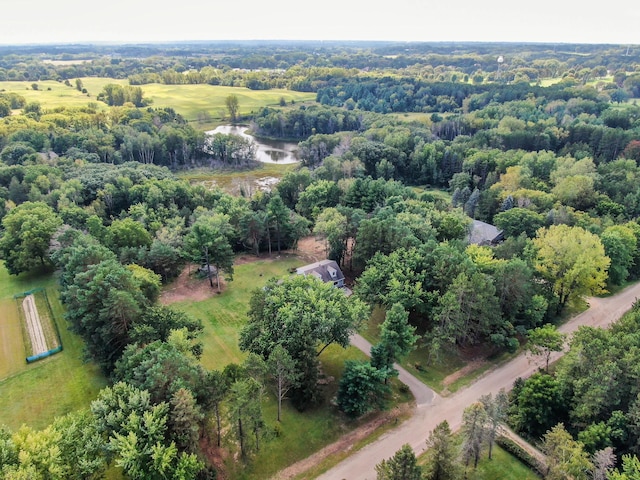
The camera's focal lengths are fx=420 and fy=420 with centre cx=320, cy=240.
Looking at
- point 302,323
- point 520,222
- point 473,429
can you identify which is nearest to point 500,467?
point 473,429

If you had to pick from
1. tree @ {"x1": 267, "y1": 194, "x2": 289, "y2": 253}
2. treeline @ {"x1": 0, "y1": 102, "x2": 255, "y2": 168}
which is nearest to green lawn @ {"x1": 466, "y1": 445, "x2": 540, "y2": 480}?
tree @ {"x1": 267, "y1": 194, "x2": 289, "y2": 253}

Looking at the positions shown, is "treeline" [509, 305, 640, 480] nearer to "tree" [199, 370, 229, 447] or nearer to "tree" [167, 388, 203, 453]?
"tree" [199, 370, 229, 447]

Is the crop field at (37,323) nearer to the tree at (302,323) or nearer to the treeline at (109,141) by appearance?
the tree at (302,323)

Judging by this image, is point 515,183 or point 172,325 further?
point 515,183

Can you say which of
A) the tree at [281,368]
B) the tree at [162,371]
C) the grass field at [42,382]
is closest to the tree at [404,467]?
the tree at [281,368]

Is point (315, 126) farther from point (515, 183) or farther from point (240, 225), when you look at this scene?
point (240, 225)

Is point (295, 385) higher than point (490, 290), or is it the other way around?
point (490, 290)

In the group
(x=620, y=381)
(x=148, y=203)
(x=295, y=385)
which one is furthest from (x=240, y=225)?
(x=620, y=381)
